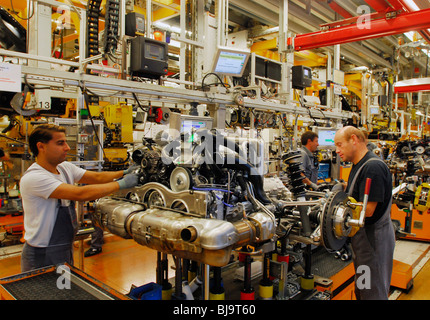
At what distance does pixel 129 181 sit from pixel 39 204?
65 centimetres

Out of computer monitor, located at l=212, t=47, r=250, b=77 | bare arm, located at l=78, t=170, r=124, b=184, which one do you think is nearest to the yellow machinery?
computer monitor, located at l=212, t=47, r=250, b=77

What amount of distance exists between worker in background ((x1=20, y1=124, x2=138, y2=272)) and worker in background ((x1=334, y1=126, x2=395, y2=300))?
2031 mm

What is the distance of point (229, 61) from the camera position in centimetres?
459

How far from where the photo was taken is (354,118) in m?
8.36

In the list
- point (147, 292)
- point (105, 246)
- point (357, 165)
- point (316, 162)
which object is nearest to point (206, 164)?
point (147, 292)

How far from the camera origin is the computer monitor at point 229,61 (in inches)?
176

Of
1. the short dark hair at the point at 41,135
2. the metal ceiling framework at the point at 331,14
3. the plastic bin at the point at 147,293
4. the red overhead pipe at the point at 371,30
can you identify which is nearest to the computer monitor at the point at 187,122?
the short dark hair at the point at 41,135

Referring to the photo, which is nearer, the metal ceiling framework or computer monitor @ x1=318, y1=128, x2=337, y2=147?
the metal ceiling framework

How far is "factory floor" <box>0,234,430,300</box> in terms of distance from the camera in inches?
169

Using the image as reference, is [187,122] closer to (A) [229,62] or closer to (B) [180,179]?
(A) [229,62]

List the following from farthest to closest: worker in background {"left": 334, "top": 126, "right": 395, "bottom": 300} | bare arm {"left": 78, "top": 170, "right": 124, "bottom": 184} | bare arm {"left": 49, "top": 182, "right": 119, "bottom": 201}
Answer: bare arm {"left": 78, "top": 170, "right": 124, "bottom": 184} → worker in background {"left": 334, "top": 126, "right": 395, "bottom": 300} → bare arm {"left": 49, "top": 182, "right": 119, "bottom": 201}

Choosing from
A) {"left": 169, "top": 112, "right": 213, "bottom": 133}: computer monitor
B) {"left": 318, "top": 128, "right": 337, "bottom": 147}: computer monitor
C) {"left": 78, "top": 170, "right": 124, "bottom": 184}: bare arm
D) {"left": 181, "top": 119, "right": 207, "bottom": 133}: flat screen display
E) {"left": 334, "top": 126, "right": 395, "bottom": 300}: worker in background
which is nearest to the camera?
{"left": 334, "top": 126, "right": 395, "bottom": 300}: worker in background

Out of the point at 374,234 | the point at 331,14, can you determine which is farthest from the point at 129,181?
the point at 331,14

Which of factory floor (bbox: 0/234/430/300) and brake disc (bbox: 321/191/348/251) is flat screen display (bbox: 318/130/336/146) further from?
brake disc (bbox: 321/191/348/251)
